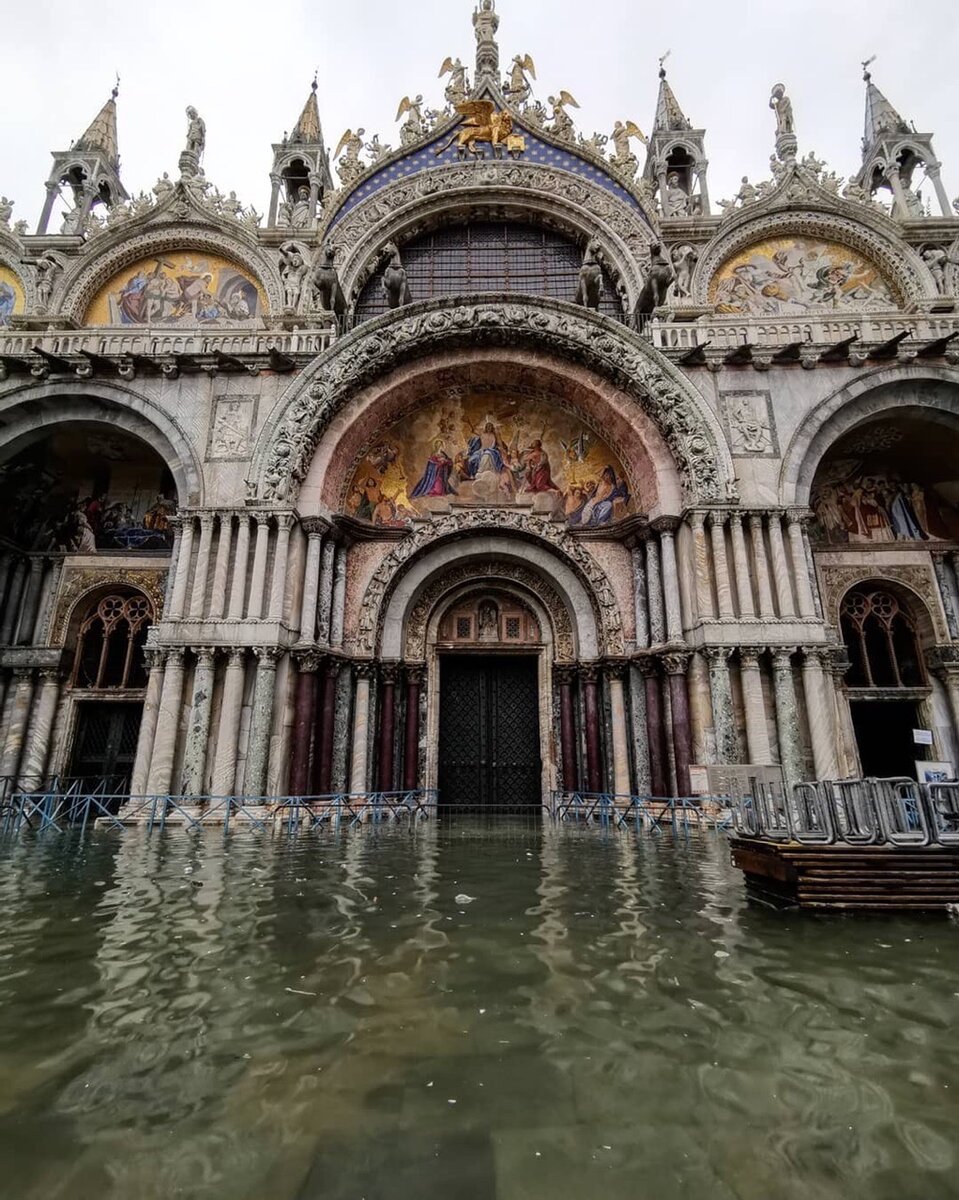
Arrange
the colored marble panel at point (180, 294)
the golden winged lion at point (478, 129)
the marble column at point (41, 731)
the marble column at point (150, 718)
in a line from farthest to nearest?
the golden winged lion at point (478, 129)
the colored marble panel at point (180, 294)
the marble column at point (41, 731)
the marble column at point (150, 718)

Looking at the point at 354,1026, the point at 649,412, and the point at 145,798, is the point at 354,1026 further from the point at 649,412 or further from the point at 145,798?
the point at 649,412

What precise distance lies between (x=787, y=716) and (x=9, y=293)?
79.4 feet

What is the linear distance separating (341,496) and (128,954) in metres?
12.6

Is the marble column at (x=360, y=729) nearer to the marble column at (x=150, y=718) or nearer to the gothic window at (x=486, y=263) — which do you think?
the marble column at (x=150, y=718)

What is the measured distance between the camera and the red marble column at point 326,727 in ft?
44.8

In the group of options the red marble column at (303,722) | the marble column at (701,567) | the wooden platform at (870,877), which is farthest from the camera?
the marble column at (701,567)

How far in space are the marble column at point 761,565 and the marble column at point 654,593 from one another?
80.0 inches

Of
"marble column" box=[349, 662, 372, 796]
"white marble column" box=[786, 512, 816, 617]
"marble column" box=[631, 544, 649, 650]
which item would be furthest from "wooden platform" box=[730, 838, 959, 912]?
"marble column" box=[349, 662, 372, 796]

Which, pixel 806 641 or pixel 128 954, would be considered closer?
pixel 128 954

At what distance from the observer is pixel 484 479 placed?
16609 mm

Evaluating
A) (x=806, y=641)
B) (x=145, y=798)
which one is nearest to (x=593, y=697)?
(x=806, y=641)

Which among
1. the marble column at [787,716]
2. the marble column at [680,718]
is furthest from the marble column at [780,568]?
the marble column at [680,718]

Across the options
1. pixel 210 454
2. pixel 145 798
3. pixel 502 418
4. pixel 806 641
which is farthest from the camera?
pixel 502 418

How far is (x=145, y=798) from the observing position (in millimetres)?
11875
